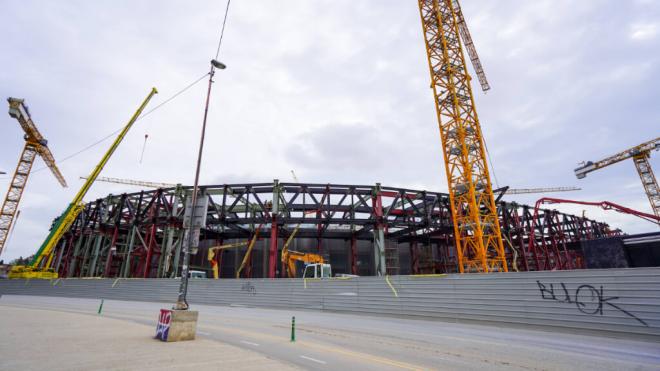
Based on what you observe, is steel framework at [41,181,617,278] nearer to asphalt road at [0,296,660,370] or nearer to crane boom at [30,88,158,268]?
crane boom at [30,88,158,268]

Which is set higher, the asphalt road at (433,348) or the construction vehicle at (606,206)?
the construction vehicle at (606,206)

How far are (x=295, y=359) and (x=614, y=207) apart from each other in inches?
2437

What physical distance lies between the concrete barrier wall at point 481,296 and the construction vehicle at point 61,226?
25.8m

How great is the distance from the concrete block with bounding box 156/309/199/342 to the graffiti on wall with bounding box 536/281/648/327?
1327cm

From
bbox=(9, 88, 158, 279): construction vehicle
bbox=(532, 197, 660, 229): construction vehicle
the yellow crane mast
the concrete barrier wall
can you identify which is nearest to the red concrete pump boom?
bbox=(532, 197, 660, 229): construction vehicle

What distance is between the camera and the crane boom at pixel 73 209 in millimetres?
40594

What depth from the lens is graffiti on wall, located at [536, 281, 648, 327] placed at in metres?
10.7

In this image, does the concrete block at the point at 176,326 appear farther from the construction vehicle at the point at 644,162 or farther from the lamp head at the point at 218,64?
the construction vehicle at the point at 644,162

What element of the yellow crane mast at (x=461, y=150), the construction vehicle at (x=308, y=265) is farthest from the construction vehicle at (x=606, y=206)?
the construction vehicle at (x=308, y=265)

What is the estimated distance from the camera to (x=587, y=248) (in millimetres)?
23672

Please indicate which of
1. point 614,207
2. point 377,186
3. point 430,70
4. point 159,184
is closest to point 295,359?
point 377,186

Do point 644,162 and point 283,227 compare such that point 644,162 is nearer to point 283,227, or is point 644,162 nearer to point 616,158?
point 616,158

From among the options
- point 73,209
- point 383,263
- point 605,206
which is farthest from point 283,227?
point 605,206

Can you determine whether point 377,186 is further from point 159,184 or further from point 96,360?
point 159,184
